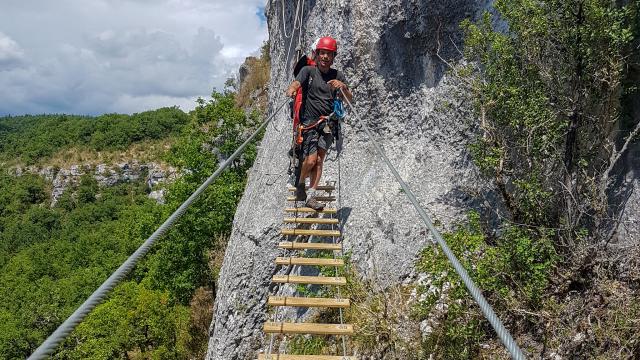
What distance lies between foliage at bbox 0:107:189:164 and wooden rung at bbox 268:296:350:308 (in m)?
111

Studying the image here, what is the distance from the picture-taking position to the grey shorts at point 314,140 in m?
6.80

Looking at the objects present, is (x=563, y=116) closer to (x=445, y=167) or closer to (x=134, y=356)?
(x=445, y=167)

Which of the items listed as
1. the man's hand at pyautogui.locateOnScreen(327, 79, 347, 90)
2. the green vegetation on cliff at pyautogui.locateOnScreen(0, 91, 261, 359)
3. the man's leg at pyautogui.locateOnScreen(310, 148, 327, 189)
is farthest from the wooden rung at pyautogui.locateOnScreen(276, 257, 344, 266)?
the green vegetation on cliff at pyautogui.locateOnScreen(0, 91, 261, 359)

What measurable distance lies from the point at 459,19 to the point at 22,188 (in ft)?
356

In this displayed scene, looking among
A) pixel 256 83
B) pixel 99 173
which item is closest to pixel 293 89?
pixel 256 83

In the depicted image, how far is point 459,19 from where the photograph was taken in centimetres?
673

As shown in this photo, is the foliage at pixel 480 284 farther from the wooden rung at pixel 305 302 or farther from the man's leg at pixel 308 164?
the man's leg at pixel 308 164

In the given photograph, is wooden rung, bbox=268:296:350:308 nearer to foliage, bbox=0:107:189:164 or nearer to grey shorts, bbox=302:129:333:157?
grey shorts, bbox=302:129:333:157

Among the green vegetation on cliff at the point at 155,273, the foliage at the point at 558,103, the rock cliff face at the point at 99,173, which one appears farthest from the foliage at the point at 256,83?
the rock cliff face at the point at 99,173

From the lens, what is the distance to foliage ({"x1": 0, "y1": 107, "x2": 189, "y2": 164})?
111 m

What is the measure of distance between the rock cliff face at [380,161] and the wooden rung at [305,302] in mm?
1242

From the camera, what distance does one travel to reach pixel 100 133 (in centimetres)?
11331

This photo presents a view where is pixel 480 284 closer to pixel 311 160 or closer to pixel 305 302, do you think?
pixel 305 302

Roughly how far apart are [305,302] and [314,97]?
3.18 metres
